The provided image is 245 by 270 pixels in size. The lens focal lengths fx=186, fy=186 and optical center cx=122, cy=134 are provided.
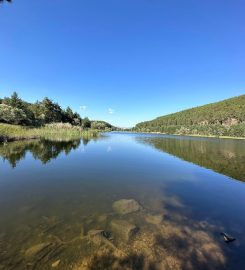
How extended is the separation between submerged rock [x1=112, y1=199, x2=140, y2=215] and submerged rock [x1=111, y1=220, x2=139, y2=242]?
776 millimetres

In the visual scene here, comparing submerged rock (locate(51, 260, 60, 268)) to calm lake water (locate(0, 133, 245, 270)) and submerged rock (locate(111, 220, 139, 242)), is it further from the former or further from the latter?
submerged rock (locate(111, 220, 139, 242))

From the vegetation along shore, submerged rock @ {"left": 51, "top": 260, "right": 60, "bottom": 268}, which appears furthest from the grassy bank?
submerged rock @ {"left": 51, "top": 260, "right": 60, "bottom": 268}

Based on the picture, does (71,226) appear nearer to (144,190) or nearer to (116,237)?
(116,237)

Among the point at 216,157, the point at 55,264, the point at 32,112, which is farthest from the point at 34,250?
the point at 32,112

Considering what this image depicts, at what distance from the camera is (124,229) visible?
6.06 meters

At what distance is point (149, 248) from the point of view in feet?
17.0

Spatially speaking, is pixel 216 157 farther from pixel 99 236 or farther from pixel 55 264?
pixel 55 264

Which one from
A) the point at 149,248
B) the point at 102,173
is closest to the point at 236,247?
the point at 149,248

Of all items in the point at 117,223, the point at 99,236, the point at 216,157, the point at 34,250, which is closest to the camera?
the point at 34,250

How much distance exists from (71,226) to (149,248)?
2612mm

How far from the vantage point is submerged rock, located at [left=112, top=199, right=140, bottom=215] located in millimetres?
7405

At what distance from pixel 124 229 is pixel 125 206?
1711 mm

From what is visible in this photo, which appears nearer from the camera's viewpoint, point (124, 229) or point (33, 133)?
point (124, 229)

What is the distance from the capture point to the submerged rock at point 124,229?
5684mm
